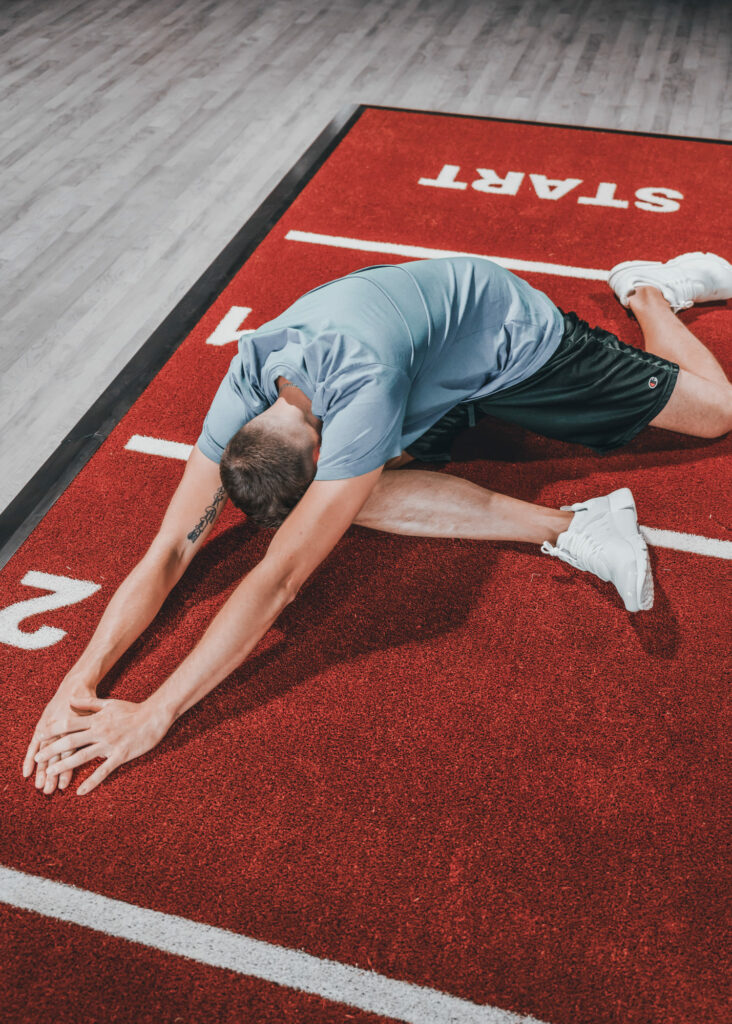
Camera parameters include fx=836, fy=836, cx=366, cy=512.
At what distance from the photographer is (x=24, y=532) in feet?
8.86

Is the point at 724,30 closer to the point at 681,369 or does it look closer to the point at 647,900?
the point at 681,369

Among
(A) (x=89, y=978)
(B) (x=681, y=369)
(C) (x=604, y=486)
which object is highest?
(B) (x=681, y=369)

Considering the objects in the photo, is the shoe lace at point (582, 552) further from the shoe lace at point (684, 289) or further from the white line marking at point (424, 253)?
the white line marking at point (424, 253)

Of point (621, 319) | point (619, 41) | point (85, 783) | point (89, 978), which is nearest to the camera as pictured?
point (89, 978)

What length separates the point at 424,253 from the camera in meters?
3.78

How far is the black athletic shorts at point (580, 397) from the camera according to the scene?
2635 mm

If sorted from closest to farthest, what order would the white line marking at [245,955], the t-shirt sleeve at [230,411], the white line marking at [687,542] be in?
the white line marking at [245,955], the t-shirt sleeve at [230,411], the white line marking at [687,542]

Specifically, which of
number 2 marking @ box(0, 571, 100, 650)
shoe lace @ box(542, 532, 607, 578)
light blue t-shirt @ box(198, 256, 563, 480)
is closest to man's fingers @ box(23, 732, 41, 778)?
number 2 marking @ box(0, 571, 100, 650)

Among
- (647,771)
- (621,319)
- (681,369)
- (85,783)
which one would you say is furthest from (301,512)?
(621,319)

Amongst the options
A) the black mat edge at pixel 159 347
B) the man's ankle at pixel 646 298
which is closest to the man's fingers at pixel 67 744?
the black mat edge at pixel 159 347

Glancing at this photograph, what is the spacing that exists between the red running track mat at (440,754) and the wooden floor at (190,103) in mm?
721

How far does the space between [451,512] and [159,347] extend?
1.55 metres

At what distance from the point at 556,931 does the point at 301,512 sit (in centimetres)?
110

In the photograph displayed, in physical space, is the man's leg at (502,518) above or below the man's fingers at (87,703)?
above
